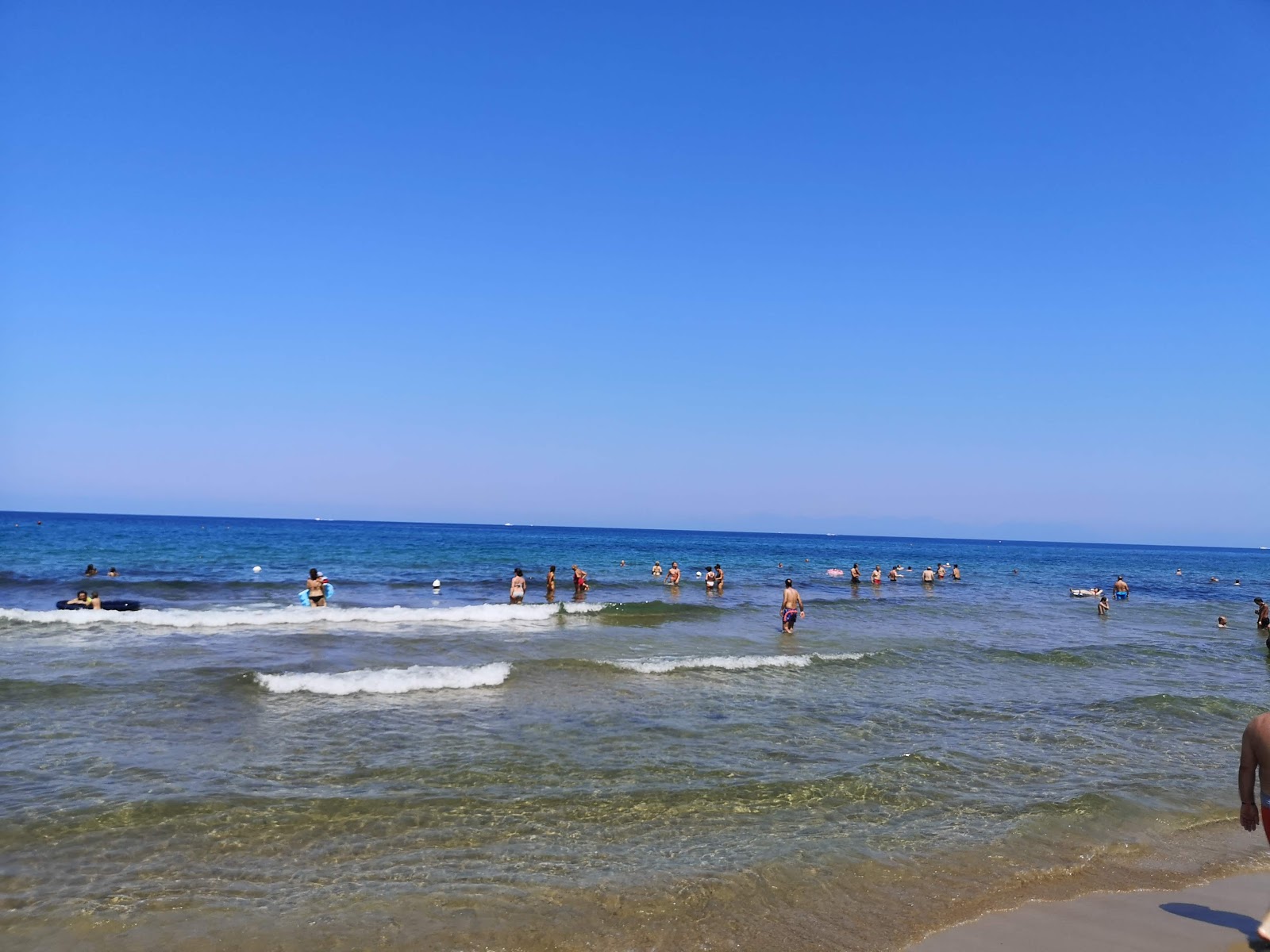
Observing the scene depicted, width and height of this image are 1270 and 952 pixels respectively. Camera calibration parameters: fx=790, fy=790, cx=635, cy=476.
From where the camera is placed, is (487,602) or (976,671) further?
(487,602)

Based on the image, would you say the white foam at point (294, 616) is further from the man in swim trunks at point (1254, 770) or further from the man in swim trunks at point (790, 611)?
the man in swim trunks at point (1254, 770)

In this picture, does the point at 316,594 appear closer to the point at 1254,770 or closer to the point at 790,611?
the point at 790,611

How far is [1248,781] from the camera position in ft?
18.3

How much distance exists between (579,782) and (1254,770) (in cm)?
649

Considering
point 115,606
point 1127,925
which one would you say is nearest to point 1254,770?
point 1127,925

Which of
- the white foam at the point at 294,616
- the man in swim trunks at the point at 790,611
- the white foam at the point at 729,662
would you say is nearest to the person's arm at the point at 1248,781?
the white foam at the point at 729,662

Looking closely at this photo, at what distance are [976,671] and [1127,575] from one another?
60056 millimetres

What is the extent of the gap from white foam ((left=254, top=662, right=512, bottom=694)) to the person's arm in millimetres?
11642

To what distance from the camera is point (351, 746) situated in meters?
10.7

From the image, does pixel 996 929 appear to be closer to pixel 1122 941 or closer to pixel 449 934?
pixel 1122 941

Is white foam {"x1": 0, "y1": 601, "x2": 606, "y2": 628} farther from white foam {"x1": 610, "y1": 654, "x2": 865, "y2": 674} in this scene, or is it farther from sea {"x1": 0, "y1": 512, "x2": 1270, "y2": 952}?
white foam {"x1": 610, "y1": 654, "x2": 865, "y2": 674}

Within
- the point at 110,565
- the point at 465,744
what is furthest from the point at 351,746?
the point at 110,565

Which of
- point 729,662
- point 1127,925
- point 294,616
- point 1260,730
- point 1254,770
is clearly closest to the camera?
point 1260,730

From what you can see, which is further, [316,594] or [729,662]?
[316,594]
